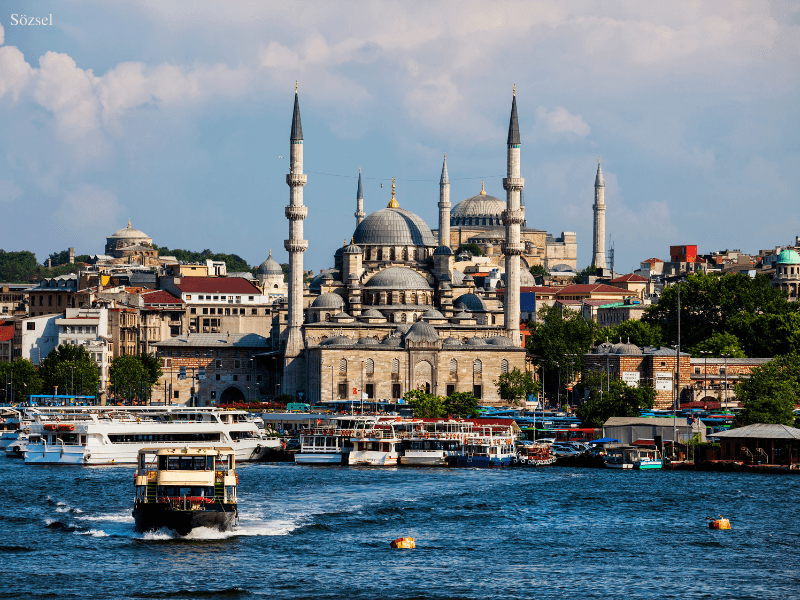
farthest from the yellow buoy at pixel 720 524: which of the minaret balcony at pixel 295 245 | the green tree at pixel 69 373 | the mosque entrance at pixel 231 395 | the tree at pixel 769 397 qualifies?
the mosque entrance at pixel 231 395

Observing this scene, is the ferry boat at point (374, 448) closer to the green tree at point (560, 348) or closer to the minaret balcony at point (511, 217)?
the green tree at point (560, 348)

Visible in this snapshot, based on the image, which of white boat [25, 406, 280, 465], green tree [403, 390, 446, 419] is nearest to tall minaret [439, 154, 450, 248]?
green tree [403, 390, 446, 419]

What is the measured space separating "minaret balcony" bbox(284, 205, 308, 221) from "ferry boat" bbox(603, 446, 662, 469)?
36647 mm

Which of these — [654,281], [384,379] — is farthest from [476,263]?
[384,379]

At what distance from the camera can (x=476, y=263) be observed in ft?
520

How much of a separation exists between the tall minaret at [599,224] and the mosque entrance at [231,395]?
59.0 m

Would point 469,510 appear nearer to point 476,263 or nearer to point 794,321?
point 794,321

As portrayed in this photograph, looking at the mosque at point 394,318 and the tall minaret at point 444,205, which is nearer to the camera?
the mosque at point 394,318

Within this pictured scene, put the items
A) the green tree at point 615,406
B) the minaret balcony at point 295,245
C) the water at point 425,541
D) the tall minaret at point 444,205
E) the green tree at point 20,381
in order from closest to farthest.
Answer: the water at point 425,541 < the green tree at point 615,406 < the minaret balcony at point 295,245 < the green tree at point 20,381 < the tall minaret at point 444,205

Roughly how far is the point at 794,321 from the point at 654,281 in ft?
213

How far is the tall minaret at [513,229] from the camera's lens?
327 ft

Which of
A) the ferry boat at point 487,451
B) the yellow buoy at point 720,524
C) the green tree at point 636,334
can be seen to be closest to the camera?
the yellow buoy at point 720,524

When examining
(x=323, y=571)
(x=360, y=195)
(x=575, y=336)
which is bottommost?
(x=323, y=571)

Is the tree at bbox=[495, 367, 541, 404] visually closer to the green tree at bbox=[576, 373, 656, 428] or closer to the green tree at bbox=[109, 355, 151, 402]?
the green tree at bbox=[576, 373, 656, 428]
